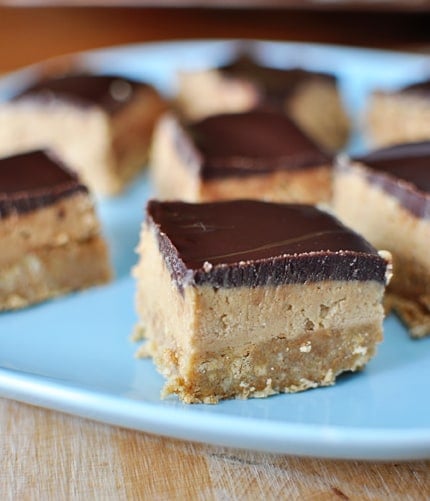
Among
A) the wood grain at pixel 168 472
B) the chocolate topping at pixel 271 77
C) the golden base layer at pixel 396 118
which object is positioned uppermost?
the chocolate topping at pixel 271 77

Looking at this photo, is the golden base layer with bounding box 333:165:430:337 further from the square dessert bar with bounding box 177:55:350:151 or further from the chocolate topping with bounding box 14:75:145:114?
the chocolate topping with bounding box 14:75:145:114

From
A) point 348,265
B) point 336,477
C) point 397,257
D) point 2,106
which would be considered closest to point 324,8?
point 2,106

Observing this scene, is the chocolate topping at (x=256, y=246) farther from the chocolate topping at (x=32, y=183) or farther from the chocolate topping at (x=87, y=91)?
the chocolate topping at (x=87, y=91)

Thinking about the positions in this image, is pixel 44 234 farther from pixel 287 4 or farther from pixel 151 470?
→ pixel 287 4

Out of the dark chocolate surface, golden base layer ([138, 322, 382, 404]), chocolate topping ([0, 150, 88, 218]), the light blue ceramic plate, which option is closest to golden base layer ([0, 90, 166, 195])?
the light blue ceramic plate

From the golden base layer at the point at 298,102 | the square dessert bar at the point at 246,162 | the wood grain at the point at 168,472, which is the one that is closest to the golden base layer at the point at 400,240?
the square dessert bar at the point at 246,162

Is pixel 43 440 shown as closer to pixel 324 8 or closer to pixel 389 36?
pixel 324 8

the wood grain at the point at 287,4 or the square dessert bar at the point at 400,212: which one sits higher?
the wood grain at the point at 287,4
